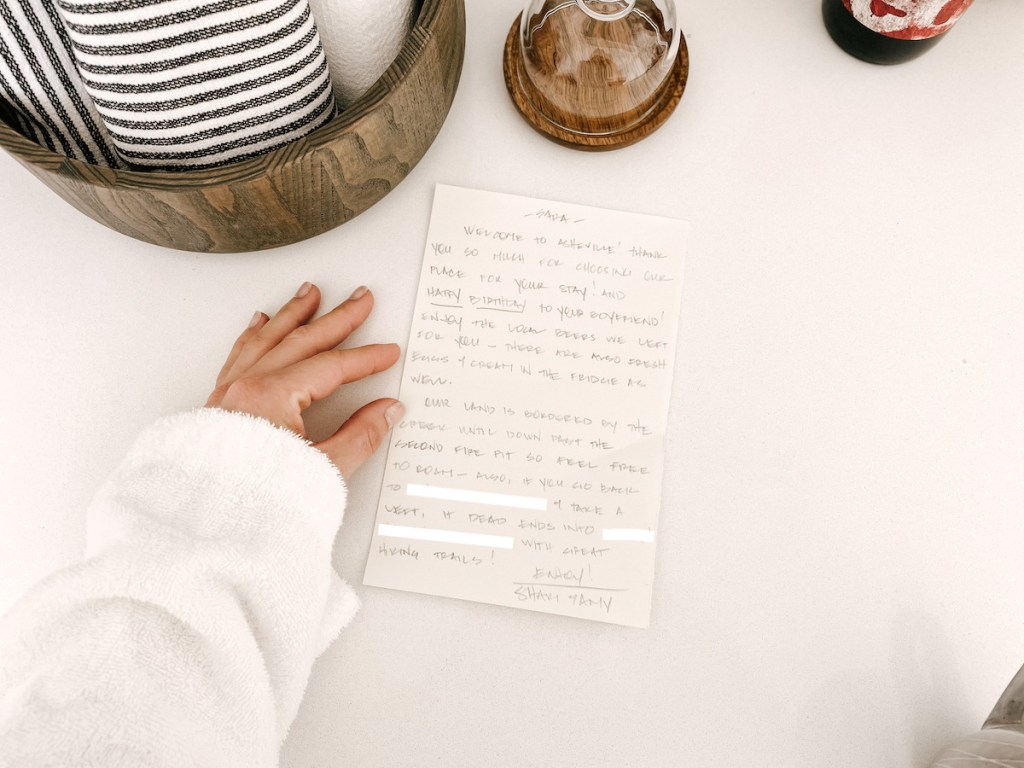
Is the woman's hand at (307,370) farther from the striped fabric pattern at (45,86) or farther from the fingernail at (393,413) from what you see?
the striped fabric pattern at (45,86)

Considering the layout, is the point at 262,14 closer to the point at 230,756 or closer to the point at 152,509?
the point at 152,509

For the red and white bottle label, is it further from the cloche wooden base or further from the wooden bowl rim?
the wooden bowl rim

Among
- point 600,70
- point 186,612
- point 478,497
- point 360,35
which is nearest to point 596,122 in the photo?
point 600,70

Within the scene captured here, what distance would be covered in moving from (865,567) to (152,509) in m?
0.43

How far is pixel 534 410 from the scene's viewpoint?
1.61 ft

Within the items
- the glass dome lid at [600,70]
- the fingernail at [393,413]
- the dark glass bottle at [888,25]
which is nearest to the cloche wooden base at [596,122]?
the glass dome lid at [600,70]

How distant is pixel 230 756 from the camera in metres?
0.36

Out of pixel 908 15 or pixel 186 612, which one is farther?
pixel 908 15

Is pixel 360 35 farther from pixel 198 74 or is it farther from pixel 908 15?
pixel 908 15

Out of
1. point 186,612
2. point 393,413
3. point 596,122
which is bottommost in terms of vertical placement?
point 186,612

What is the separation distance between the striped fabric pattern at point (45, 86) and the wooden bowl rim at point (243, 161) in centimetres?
3

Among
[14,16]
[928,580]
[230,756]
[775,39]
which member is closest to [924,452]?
[928,580]

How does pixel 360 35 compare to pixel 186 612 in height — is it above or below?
above

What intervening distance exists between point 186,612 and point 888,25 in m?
0.58
